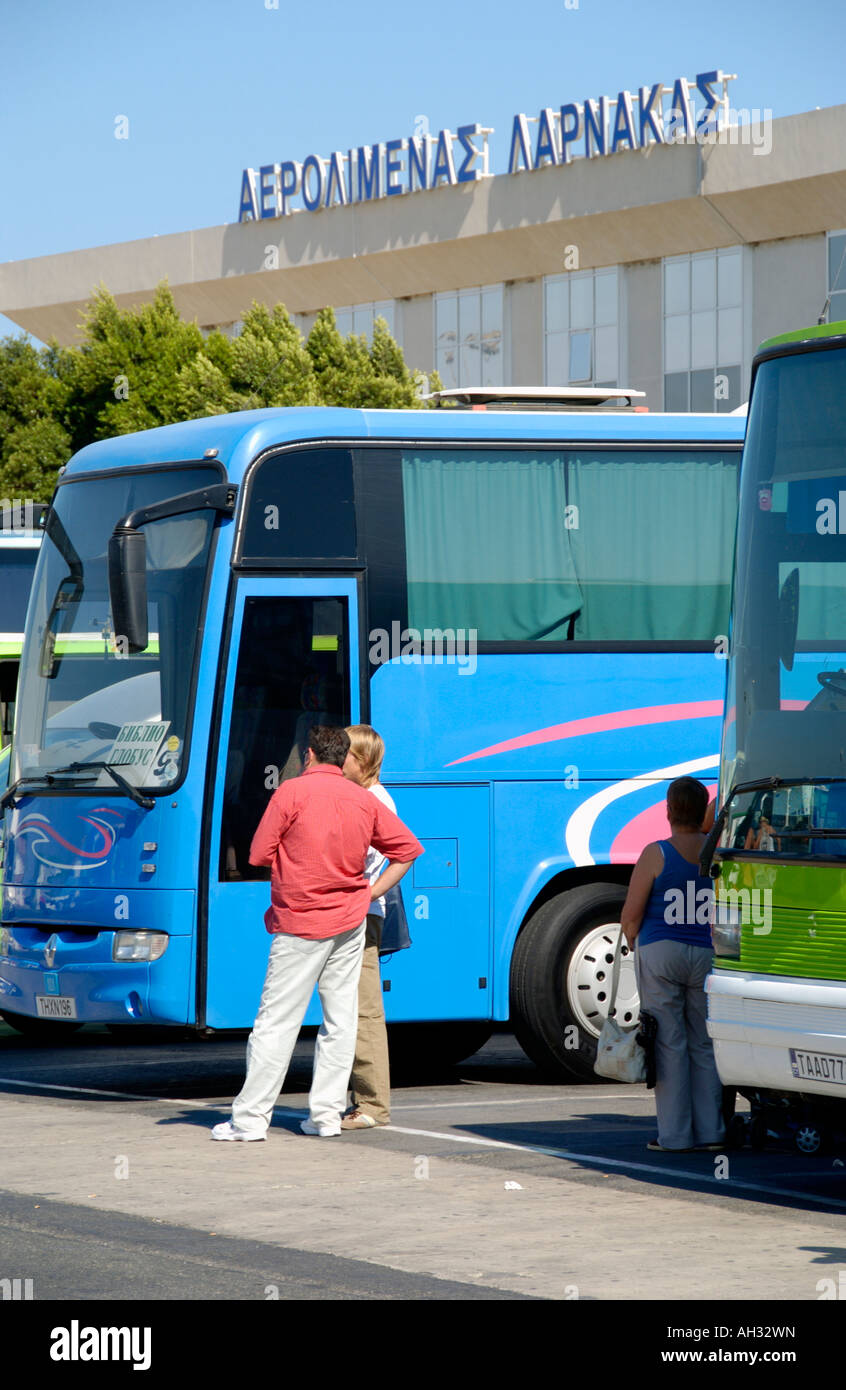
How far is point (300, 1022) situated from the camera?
9891mm

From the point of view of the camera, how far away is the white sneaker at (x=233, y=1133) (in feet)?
32.0

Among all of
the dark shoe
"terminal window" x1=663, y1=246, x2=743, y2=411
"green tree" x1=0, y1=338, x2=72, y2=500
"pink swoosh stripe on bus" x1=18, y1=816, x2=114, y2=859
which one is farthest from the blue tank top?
"terminal window" x1=663, y1=246, x2=743, y2=411

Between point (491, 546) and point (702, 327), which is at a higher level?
point (702, 327)

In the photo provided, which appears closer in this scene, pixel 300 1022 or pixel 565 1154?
pixel 565 1154

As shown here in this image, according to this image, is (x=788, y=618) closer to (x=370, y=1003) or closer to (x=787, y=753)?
(x=787, y=753)

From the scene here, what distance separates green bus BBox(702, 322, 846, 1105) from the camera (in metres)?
7.88

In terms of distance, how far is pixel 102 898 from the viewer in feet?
37.0

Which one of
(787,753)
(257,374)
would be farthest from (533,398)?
(257,374)

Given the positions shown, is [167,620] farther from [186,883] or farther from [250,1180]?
[250,1180]

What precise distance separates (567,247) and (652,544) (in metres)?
34.6

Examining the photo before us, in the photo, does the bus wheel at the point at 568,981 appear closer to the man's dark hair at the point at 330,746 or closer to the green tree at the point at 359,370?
the man's dark hair at the point at 330,746
